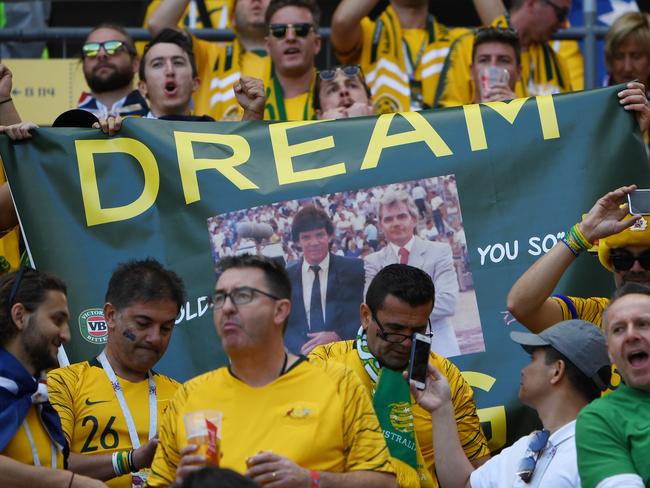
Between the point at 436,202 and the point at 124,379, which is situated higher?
the point at 436,202

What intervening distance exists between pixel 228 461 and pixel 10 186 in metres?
2.79

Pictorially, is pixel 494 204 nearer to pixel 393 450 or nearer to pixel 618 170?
pixel 618 170

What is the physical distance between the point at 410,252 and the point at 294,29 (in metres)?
2.16

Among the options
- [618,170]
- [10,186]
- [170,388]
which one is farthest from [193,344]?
[618,170]

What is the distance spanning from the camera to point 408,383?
5.74 m

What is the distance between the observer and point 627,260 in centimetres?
647

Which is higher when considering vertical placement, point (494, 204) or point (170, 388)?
point (494, 204)

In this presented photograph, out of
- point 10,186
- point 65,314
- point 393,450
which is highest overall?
point 10,186

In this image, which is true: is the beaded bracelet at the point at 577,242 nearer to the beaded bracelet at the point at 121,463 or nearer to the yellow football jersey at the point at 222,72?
the beaded bracelet at the point at 121,463

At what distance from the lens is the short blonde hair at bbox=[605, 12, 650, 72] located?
367 inches

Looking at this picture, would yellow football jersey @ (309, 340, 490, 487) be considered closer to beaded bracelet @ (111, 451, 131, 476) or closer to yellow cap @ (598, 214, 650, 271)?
beaded bracelet @ (111, 451, 131, 476)

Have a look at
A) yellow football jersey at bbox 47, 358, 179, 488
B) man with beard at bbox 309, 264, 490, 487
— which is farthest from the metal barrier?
yellow football jersey at bbox 47, 358, 179, 488

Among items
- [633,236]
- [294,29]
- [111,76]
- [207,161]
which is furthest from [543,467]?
[111,76]

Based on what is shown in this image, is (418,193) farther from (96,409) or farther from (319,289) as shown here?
(96,409)
